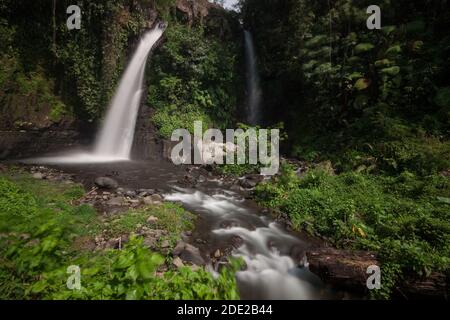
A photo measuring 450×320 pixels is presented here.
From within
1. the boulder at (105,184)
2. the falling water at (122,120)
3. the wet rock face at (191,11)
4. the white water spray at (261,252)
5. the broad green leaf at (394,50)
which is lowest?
the white water spray at (261,252)

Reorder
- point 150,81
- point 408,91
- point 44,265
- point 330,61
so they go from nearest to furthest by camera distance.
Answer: point 44,265 → point 408,91 → point 330,61 → point 150,81

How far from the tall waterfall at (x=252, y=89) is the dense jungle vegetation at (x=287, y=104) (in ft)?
1.60

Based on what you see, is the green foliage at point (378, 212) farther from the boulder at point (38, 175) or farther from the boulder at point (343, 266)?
the boulder at point (38, 175)

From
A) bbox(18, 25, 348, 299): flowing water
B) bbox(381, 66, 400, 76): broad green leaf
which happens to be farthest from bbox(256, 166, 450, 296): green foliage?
bbox(381, 66, 400, 76): broad green leaf

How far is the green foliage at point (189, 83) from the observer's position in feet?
45.2

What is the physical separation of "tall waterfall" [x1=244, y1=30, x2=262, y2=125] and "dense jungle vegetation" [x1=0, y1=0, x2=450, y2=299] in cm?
49

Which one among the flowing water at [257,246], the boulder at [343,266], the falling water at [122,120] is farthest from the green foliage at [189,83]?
the boulder at [343,266]

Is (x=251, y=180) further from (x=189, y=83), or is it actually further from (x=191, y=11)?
(x=191, y=11)

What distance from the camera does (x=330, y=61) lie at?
1238 cm

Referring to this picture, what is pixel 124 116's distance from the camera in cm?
1370
